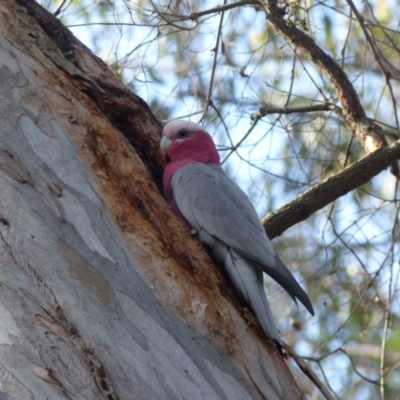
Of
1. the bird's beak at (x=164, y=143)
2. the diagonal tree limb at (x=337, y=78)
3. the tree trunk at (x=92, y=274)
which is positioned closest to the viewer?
the tree trunk at (x=92, y=274)

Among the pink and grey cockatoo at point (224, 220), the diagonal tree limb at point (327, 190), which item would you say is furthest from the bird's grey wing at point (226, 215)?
the diagonal tree limb at point (327, 190)

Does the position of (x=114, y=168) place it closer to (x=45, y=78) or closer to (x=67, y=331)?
(x=45, y=78)

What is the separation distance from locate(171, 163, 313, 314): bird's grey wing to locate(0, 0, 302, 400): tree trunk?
241mm

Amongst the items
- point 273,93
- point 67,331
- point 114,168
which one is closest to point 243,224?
point 114,168

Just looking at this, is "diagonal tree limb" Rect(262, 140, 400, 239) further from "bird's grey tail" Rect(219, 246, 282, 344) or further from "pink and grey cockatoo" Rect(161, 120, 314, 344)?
"bird's grey tail" Rect(219, 246, 282, 344)

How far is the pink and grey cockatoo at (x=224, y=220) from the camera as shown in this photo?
271 centimetres

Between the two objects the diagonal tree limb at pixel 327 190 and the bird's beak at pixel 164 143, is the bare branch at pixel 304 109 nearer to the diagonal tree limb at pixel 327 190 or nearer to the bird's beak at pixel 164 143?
the diagonal tree limb at pixel 327 190

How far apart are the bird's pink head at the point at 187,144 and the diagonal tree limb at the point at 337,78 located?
1.97 feet

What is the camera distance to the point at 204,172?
10.5 feet

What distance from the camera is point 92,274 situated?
2.26m

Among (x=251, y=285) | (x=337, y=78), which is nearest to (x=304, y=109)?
(x=337, y=78)

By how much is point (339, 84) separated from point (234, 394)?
1852mm

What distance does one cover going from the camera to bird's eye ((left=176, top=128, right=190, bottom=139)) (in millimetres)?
3375

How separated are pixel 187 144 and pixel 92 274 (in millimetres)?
1265
